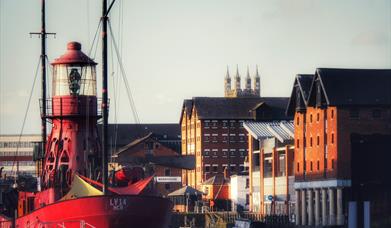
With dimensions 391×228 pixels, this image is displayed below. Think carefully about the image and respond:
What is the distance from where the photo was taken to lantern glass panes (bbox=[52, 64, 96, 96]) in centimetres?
7819

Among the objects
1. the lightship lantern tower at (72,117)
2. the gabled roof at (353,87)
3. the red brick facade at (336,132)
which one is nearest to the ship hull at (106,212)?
the lightship lantern tower at (72,117)

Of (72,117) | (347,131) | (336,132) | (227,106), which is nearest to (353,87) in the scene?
(347,131)

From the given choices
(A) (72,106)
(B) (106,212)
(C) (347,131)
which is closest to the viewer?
(B) (106,212)

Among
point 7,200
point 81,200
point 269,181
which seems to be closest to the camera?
point 81,200

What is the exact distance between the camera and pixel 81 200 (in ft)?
229

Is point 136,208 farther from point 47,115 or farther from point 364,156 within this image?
point 364,156

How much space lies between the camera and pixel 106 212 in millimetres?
70062

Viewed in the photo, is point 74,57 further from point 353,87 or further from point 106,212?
point 353,87

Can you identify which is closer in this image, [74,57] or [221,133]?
[74,57]

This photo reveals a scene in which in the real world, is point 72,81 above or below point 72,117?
above

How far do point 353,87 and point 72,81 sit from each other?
29.2 metres

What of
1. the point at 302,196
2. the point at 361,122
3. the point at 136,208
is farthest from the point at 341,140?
the point at 136,208

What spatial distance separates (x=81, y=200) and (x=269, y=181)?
56.1 m

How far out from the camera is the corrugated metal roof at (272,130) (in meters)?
127
